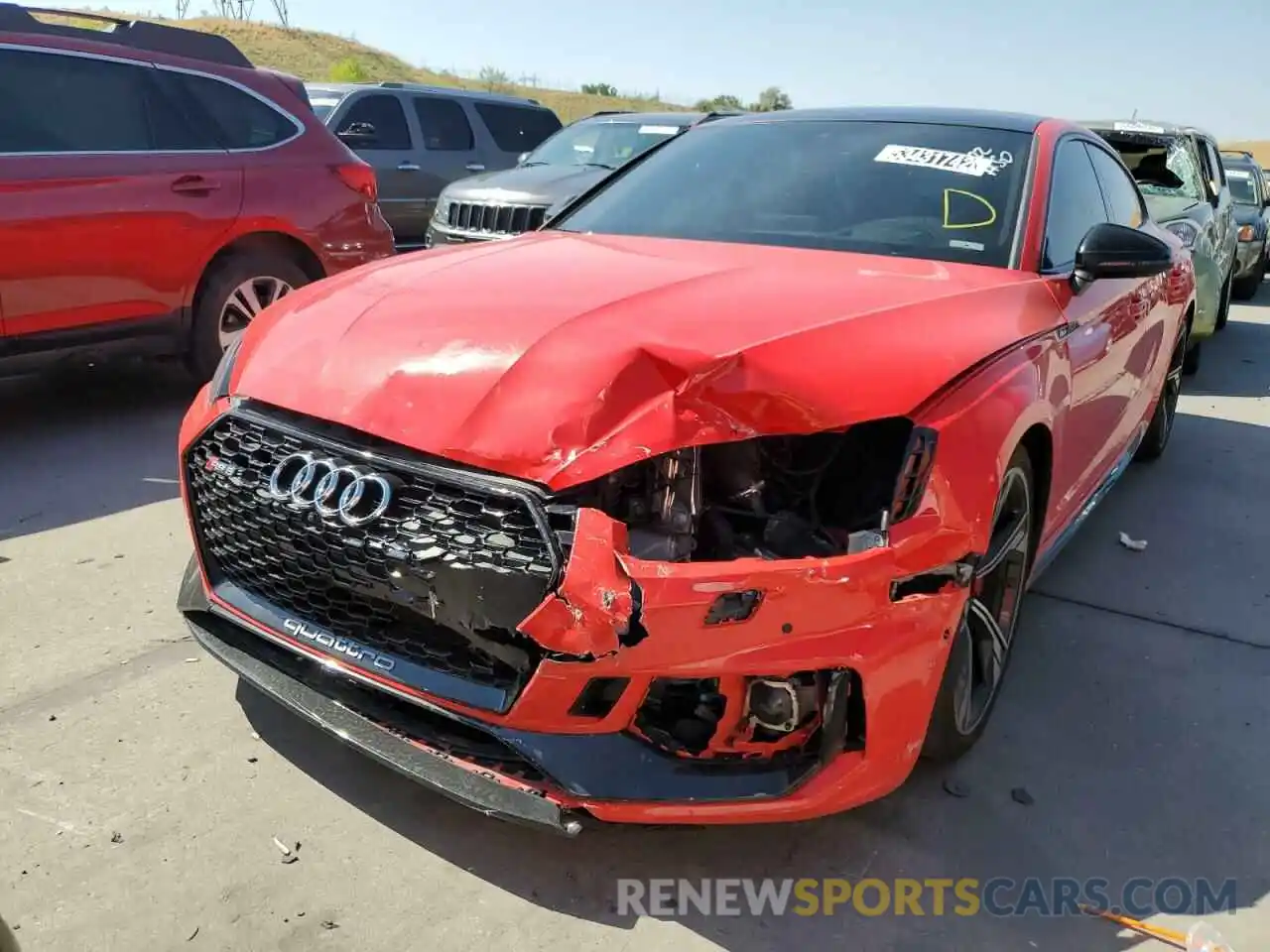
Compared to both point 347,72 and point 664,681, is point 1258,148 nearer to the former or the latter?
point 347,72

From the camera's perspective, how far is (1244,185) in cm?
1313

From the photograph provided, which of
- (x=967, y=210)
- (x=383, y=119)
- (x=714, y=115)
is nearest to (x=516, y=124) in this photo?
(x=383, y=119)

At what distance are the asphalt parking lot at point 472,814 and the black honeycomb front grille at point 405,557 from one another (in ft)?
1.63

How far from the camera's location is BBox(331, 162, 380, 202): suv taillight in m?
6.23

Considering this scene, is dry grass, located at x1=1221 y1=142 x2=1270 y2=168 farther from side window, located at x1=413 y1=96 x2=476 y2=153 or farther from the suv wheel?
the suv wheel

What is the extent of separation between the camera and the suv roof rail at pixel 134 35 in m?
5.11

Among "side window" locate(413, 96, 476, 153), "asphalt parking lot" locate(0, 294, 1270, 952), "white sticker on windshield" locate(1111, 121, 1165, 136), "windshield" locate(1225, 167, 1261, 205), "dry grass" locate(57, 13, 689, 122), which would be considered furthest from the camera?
"dry grass" locate(57, 13, 689, 122)

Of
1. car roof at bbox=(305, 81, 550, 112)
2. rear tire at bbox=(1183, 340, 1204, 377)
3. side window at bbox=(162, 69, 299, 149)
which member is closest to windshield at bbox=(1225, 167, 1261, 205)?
rear tire at bbox=(1183, 340, 1204, 377)

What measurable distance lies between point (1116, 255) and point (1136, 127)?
6900 millimetres

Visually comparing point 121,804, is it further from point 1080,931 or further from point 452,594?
point 1080,931

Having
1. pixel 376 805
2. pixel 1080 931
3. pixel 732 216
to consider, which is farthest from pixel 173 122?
pixel 1080 931

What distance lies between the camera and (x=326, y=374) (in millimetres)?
2418

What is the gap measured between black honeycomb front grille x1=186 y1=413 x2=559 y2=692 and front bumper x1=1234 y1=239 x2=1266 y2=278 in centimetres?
1106

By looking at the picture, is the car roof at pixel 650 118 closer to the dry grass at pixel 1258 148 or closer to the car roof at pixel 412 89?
the car roof at pixel 412 89
